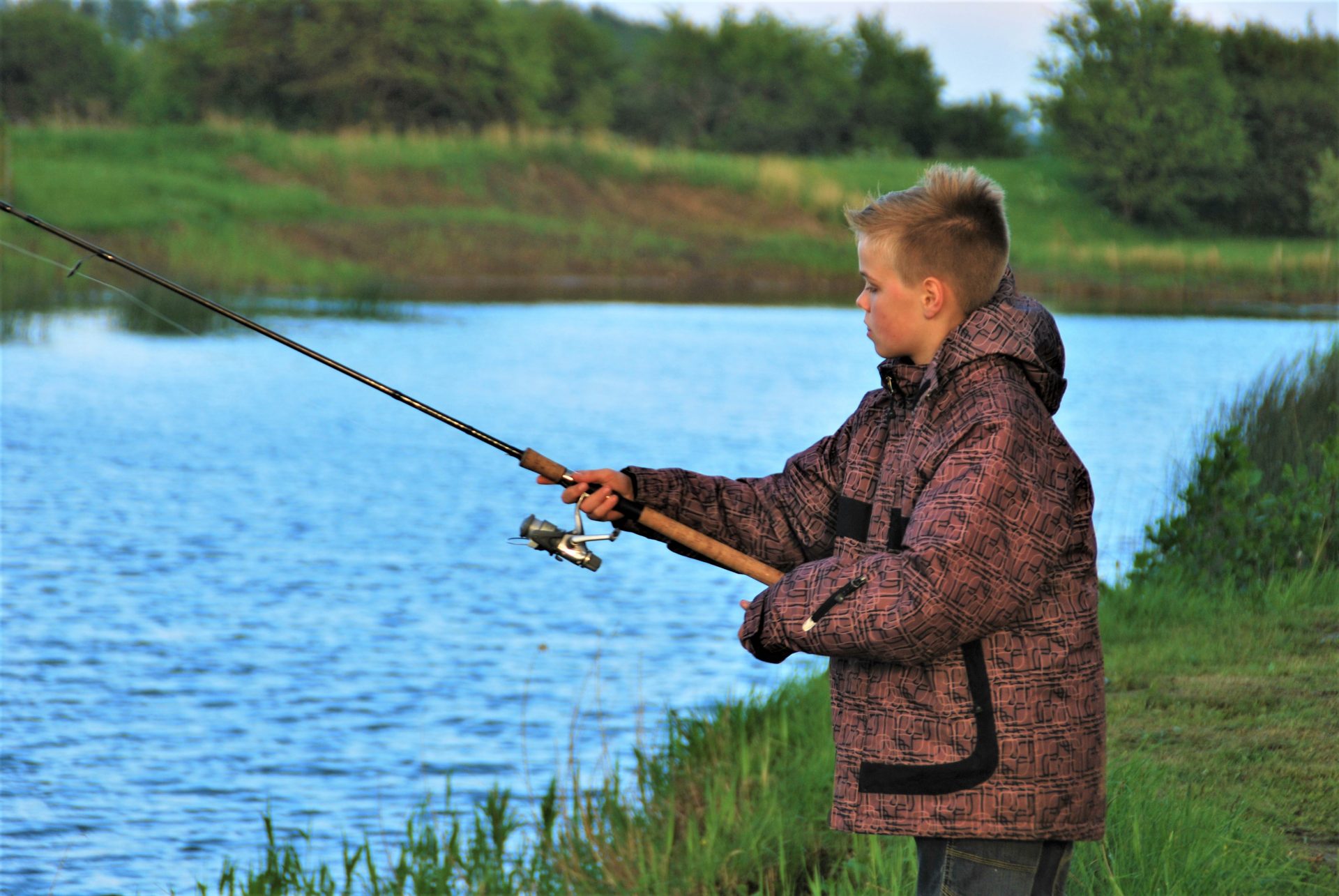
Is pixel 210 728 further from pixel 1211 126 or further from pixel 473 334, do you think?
pixel 1211 126

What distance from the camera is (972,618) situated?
6.55ft

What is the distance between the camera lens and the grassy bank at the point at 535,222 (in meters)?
26.5

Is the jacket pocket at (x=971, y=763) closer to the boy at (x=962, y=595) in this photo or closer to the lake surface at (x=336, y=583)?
the boy at (x=962, y=595)

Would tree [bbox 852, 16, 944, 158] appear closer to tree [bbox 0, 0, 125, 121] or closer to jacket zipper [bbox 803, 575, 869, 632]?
tree [bbox 0, 0, 125, 121]

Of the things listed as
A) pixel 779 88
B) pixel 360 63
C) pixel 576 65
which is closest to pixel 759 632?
pixel 360 63

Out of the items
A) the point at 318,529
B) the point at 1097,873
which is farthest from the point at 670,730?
the point at 318,529

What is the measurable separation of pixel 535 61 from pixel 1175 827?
49.1m

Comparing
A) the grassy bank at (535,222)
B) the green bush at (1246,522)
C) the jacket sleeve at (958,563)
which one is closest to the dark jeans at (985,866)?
the jacket sleeve at (958,563)

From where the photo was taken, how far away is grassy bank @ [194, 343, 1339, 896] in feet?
9.95

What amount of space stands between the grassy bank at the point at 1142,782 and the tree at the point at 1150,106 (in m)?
25.5

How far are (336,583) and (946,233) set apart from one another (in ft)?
20.5

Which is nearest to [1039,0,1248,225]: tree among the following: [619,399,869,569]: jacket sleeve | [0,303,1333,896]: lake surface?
[0,303,1333,896]: lake surface

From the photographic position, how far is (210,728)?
5.65m

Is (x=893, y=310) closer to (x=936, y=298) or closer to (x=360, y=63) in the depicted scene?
(x=936, y=298)
